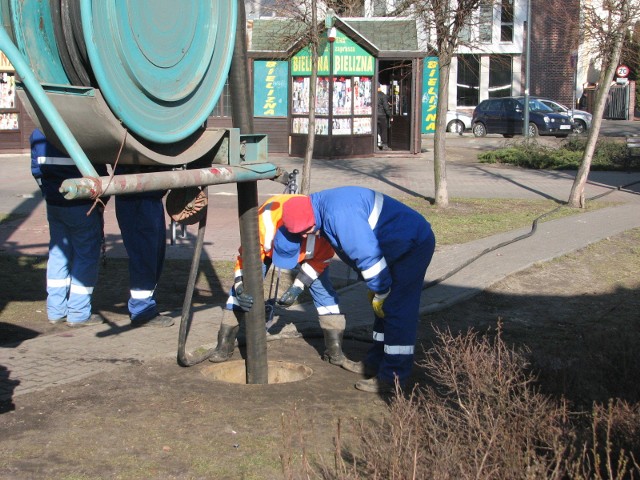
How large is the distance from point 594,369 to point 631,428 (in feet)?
4.69

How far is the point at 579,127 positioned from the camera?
1297 inches

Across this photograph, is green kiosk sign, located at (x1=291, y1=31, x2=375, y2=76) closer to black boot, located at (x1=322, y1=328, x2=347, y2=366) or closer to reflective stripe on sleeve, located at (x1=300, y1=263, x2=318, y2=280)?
black boot, located at (x1=322, y1=328, x2=347, y2=366)

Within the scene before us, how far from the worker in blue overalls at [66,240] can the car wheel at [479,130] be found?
27514mm

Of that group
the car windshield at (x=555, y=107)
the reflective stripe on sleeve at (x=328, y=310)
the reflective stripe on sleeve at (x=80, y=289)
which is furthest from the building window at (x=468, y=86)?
the reflective stripe on sleeve at (x=328, y=310)

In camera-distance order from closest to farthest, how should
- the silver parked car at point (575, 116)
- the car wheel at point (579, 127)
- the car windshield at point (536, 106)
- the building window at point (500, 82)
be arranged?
1. the car wheel at point (579, 127)
2. the car windshield at point (536, 106)
3. the silver parked car at point (575, 116)
4. the building window at point (500, 82)

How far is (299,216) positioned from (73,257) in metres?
2.76

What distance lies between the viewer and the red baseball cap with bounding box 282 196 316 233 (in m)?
5.51

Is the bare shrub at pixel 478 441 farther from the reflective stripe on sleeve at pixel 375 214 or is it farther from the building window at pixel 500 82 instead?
the building window at pixel 500 82

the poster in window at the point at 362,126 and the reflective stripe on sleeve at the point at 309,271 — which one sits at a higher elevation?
the poster in window at the point at 362,126

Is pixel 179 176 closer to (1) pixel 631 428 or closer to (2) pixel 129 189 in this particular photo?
(2) pixel 129 189

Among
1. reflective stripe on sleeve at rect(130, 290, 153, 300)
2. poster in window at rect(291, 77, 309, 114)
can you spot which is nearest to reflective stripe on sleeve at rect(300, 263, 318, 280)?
reflective stripe on sleeve at rect(130, 290, 153, 300)

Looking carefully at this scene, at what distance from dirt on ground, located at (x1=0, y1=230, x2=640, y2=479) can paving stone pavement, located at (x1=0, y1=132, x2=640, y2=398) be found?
37cm

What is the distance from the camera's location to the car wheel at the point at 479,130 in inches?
1315

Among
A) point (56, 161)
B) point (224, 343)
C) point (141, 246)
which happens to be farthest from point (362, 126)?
point (224, 343)
